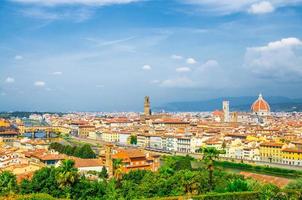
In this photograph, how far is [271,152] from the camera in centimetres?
6128

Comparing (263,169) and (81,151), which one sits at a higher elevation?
(81,151)

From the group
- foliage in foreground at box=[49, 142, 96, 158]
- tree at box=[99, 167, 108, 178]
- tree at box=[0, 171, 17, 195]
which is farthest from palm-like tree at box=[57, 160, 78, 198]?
foliage in foreground at box=[49, 142, 96, 158]

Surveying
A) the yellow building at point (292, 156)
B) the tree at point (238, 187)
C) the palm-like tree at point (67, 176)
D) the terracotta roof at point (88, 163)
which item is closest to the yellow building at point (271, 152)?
the yellow building at point (292, 156)

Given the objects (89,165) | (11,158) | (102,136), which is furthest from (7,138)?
(89,165)

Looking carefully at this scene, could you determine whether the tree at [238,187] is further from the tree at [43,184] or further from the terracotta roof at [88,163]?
the terracotta roof at [88,163]

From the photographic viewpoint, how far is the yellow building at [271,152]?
5984cm

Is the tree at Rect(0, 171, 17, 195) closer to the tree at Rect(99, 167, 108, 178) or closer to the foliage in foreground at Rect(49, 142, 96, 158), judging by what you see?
the tree at Rect(99, 167, 108, 178)

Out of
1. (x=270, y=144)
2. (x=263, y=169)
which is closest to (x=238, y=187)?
(x=263, y=169)

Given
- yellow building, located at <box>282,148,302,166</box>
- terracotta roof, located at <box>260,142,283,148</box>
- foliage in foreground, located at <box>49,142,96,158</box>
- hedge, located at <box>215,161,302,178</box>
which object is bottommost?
hedge, located at <box>215,161,302,178</box>

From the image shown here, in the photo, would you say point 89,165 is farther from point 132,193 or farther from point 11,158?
point 132,193

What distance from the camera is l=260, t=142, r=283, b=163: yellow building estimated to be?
5984 centimetres

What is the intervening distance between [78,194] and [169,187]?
193 inches

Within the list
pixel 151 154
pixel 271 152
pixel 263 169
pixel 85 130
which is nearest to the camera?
pixel 263 169

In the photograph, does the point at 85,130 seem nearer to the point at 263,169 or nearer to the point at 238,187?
the point at 263,169
